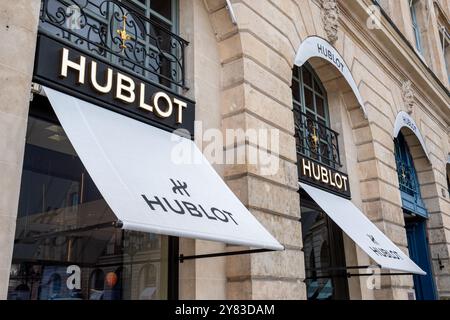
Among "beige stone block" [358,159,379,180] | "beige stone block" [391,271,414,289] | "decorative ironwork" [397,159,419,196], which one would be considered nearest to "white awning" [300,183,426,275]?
"beige stone block" [391,271,414,289]

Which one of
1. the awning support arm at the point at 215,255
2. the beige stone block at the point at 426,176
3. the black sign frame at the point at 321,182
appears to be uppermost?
the beige stone block at the point at 426,176

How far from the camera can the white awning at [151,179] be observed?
318cm

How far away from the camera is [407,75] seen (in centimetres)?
1167

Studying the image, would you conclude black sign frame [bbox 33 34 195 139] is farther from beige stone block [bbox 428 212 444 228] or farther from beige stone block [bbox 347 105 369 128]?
beige stone block [bbox 428 212 444 228]

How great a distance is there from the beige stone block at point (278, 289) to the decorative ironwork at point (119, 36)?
2486 mm

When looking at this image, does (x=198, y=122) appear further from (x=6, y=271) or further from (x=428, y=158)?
(x=428, y=158)

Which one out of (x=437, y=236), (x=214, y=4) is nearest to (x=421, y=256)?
(x=437, y=236)

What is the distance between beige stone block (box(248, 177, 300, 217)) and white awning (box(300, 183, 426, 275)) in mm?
826

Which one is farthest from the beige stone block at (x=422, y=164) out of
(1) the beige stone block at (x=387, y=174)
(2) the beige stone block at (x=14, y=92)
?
(2) the beige stone block at (x=14, y=92)

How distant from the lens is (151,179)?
11.9 feet

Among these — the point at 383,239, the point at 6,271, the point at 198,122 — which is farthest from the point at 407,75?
the point at 6,271

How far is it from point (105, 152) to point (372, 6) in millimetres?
8189

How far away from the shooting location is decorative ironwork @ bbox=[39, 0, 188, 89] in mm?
4223

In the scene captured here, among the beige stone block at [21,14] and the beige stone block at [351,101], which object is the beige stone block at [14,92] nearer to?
the beige stone block at [21,14]
